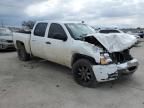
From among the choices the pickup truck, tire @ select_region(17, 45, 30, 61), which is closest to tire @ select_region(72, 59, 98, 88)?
the pickup truck

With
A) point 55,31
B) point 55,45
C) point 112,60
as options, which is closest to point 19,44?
point 55,31

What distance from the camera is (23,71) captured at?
771cm

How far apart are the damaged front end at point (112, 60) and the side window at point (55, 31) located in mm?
978

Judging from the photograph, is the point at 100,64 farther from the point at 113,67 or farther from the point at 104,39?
the point at 104,39

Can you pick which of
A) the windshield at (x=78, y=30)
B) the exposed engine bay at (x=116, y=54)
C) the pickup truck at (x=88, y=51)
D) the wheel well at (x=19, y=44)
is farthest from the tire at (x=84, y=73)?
the wheel well at (x=19, y=44)

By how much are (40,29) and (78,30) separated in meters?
1.77

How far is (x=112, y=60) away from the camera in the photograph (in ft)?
18.4

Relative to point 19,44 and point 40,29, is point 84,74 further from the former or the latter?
point 19,44

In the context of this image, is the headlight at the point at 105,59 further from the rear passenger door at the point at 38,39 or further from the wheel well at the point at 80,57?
the rear passenger door at the point at 38,39

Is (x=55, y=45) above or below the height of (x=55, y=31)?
below

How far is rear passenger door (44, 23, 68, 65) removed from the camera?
663cm

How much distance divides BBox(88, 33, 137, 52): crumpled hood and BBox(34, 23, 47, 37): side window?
99.7 inches

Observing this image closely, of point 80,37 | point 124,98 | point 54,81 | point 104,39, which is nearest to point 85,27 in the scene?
point 80,37

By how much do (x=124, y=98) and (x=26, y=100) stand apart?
7.57ft
